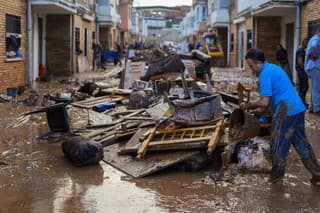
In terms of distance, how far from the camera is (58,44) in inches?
1017

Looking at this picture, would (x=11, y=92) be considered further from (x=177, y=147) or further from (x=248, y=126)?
(x=248, y=126)

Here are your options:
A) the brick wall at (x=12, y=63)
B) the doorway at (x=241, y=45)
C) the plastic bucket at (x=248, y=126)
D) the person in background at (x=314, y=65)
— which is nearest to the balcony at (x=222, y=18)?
the doorway at (x=241, y=45)

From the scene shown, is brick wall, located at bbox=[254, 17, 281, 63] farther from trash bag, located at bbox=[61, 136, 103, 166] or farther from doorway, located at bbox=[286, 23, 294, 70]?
trash bag, located at bbox=[61, 136, 103, 166]

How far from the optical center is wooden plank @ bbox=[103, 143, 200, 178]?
694cm

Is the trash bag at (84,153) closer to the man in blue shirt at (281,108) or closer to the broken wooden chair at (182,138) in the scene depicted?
the broken wooden chair at (182,138)

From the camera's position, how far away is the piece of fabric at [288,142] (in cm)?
629

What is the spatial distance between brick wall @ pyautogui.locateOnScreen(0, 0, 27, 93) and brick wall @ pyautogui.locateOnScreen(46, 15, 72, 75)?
704cm

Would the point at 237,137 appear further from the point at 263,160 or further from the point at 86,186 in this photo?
the point at 86,186

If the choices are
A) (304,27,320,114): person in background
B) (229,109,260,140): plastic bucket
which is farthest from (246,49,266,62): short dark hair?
(304,27,320,114): person in background

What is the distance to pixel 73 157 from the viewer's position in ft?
24.4

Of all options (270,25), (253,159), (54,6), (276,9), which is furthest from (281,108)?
(270,25)

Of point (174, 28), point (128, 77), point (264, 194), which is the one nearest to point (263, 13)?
point (128, 77)

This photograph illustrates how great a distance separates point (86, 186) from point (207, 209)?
1665mm

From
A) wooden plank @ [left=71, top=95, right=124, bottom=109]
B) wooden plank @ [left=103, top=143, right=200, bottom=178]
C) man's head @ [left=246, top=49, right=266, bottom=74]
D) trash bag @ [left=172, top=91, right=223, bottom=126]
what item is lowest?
wooden plank @ [left=103, top=143, right=200, bottom=178]
